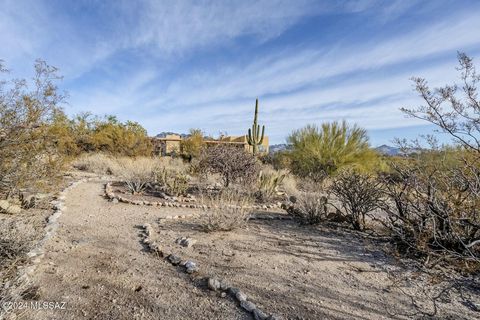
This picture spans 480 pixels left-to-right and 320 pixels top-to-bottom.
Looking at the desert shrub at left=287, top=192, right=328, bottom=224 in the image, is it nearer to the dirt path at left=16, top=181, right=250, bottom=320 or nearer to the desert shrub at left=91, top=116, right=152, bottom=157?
the dirt path at left=16, top=181, right=250, bottom=320

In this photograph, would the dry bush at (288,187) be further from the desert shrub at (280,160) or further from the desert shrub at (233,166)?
the desert shrub at (280,160)

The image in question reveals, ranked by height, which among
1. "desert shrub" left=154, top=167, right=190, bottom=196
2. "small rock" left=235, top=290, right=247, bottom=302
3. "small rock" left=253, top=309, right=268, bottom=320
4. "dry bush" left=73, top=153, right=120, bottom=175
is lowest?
"small rock" left=253, top=309, right=268, bottom=320

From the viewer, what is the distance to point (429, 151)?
4102 millimetres

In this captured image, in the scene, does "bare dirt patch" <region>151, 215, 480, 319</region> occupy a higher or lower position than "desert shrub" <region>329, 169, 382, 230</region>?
lower

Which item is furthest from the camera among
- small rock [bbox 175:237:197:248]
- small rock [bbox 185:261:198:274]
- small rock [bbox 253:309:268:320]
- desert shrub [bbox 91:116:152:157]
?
desert shrub [bbox 91:116:152:157]

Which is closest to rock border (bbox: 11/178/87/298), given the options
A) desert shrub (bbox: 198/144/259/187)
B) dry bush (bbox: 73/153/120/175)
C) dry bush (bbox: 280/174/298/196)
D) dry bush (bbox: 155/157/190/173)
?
desert shrub (bbox: 198/144/259/187)

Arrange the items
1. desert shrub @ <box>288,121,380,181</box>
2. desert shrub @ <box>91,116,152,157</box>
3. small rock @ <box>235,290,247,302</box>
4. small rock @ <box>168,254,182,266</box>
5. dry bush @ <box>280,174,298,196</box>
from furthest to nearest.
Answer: desert shrub @ <box>91,116,152,157</box> → desert shrub @ <box>288,121,380,181</box> → dry bush @ <box>280,174,298,196</box> → small rock @ <box>168,254,182,266</box> → small rock @ <box>235,290,247,302</box>

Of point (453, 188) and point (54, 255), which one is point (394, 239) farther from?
point (54, 255)

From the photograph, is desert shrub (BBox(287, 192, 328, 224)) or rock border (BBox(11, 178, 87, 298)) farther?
desert shrub (BBox(287, 192, 328, 224))

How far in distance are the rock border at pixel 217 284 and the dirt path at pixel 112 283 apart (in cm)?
8

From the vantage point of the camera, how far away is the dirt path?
2.55 metres

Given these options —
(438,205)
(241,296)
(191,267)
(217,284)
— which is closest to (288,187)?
(438,205)

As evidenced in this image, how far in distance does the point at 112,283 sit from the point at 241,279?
1343 mm

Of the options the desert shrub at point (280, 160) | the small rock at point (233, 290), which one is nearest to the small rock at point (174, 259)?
the small rock at point (233, 290)
